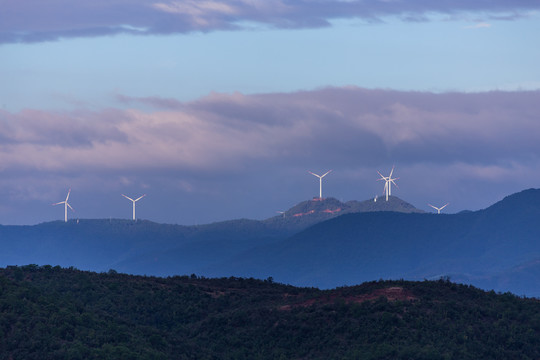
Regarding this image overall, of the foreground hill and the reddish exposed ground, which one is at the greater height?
the reddish exposed ground

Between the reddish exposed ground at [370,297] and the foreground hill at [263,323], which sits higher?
the reddish exposed ground at [370,297]

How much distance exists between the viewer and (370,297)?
114 metres

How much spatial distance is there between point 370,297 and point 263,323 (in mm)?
13078

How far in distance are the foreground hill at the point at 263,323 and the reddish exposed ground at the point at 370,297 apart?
0.13 m

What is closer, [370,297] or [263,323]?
[263,323]

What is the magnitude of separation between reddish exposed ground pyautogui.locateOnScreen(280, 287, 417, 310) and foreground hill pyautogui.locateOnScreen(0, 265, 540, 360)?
0.13m

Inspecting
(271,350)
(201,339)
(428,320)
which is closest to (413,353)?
(428,320)

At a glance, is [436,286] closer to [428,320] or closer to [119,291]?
[428,320]

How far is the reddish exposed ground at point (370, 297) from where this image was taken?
4439 inches

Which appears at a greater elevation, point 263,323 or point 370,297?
point 370,297

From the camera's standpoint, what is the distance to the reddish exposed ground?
113 m

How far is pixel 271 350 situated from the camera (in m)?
106

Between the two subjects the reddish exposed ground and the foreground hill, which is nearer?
the foreground hill

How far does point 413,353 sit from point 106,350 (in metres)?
30.7
